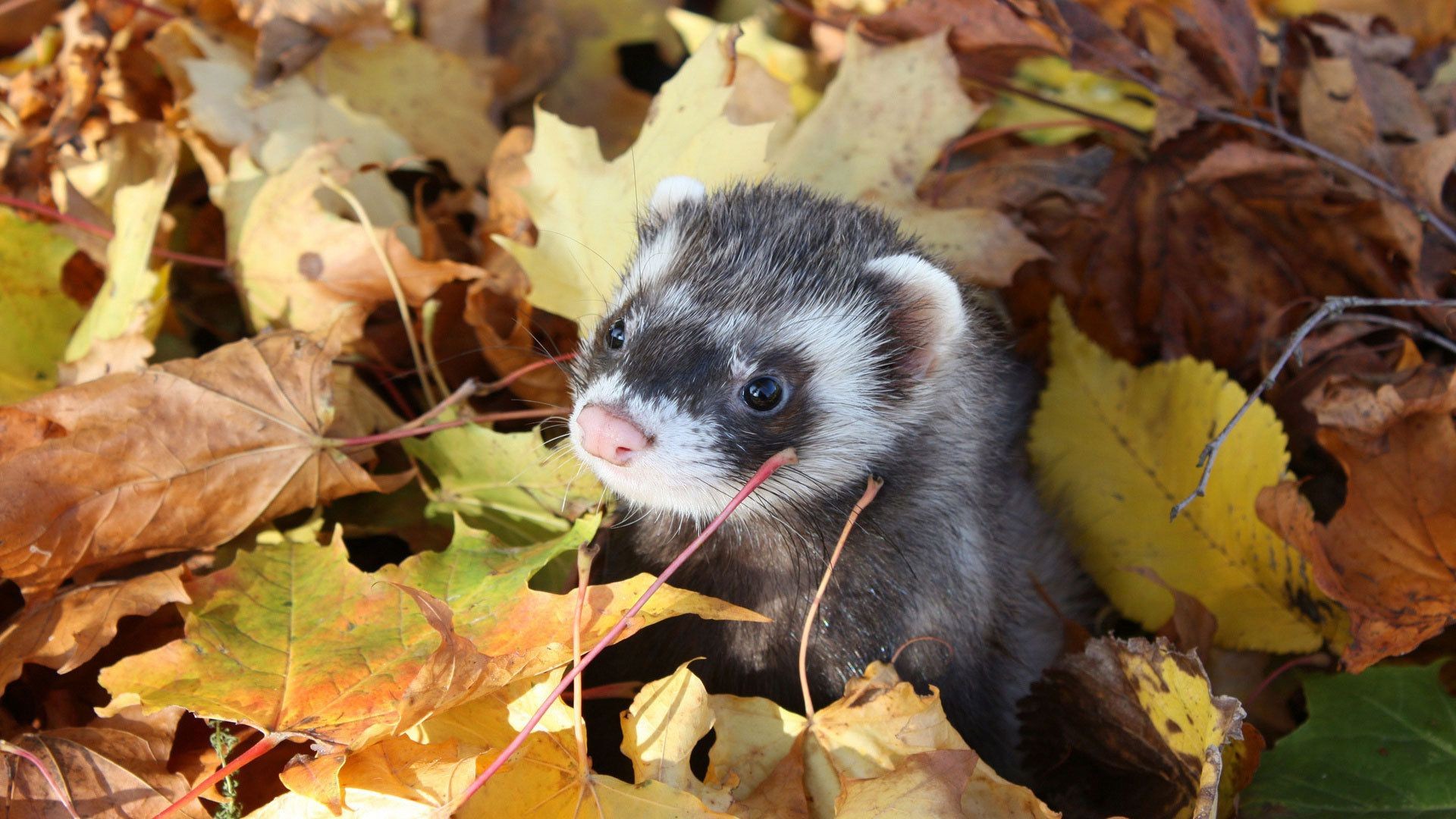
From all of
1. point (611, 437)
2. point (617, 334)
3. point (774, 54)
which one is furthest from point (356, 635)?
point (774, 54)

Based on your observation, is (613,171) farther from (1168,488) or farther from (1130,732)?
(1130,732)

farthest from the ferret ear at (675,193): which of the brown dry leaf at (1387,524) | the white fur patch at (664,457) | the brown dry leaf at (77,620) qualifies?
the brown dry leaf at (1387,524)

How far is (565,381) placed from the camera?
2.66 meters

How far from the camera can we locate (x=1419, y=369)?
2.48 meters

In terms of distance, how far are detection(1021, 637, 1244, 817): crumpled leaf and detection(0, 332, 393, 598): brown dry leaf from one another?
1416 mm

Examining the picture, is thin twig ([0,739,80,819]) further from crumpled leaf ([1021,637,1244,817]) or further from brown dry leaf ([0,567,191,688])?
crumpled leaf ([1021,637,1244,817])

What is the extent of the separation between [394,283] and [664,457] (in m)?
0.97

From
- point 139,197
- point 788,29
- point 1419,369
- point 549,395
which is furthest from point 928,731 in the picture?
point 788,29

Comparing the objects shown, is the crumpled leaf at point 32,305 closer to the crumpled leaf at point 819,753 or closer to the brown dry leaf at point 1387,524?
the crumpled leaf at point 819,753

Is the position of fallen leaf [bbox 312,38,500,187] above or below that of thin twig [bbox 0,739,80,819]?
above

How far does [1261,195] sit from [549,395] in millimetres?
1835

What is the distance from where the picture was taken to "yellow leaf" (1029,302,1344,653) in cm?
238

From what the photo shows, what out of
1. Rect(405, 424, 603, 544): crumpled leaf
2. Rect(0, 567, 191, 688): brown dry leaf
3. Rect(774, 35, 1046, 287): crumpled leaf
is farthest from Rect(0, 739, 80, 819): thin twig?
Rect(774, 35, 1046, 287): crumpled leaf

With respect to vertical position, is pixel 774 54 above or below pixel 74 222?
above
